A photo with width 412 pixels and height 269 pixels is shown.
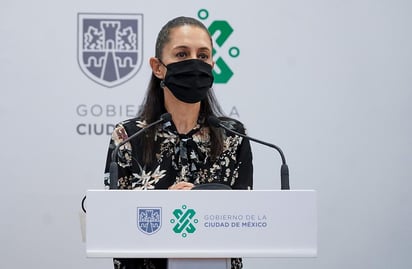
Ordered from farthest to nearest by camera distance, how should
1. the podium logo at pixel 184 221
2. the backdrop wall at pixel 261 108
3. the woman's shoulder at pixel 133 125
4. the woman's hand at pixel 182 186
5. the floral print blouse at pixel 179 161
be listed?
the backdrop wall at pixel 261 108
the woman's shoulder at pixel 133 125
the floral print blouse at pixel 179 161
the woman's hand at pixel 182 186
the podium logo at pixel 184 221

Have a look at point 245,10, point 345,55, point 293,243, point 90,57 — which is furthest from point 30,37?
point 293,243

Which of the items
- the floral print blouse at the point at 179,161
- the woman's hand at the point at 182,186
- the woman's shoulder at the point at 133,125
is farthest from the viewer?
the woman's shoulder at the point at 133,125

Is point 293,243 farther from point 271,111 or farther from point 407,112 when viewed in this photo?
point 407,112

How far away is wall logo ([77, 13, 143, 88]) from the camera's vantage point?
290 cm

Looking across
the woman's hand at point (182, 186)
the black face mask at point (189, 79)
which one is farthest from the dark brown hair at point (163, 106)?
the woman's hand at point (182, 186)

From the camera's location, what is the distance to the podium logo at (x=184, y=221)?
1.44 m

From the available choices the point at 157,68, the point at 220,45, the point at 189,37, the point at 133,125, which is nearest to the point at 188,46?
the point at 189,37

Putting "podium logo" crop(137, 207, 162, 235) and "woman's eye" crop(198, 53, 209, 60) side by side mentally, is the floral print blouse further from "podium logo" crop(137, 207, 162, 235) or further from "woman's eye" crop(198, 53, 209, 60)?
"podium logo" crop(137, 207, 162, 235)

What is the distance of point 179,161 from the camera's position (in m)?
1.86

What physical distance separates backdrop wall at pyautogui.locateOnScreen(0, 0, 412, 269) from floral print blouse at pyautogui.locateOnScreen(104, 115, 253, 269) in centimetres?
101

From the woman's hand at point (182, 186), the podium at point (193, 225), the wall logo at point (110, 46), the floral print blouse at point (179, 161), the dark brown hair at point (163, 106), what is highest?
the wall logo at point (110, 46)

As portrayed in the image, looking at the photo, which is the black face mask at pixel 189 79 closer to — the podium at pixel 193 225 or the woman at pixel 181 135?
the woman at pixel 181 135

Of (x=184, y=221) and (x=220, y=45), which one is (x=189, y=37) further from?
(x=220, y=45)

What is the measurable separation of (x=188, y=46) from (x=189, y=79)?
0.11 m
